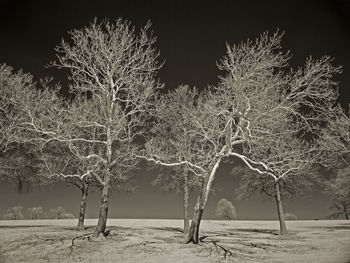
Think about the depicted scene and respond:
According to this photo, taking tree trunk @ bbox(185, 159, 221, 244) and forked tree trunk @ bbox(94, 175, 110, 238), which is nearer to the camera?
tree trunk @ bbox(185, 159, 221, 244)

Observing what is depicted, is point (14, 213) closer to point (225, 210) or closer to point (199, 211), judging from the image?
point (225, 210)

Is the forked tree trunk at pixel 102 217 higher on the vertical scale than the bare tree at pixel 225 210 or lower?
lower

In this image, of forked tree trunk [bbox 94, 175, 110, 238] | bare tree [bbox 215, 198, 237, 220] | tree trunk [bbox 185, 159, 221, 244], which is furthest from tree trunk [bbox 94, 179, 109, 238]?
bare tree [bbox 215, 198, 237, 220]

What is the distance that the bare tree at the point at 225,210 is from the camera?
288 ft

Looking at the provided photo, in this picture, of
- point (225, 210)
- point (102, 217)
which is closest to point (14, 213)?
point (225, 210)

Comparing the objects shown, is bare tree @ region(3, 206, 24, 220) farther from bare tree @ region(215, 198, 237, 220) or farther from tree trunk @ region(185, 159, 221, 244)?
tree trunk @ region(185, 159, 221, 244)

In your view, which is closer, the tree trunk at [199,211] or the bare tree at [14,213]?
the tree trunk at [199,211]

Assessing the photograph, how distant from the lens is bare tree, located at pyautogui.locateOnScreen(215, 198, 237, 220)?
87.9m

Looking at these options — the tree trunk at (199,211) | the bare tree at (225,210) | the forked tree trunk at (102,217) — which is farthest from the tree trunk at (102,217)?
the bare tree at (225,210)

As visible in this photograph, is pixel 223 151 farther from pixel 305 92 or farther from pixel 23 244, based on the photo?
pixel 23 244

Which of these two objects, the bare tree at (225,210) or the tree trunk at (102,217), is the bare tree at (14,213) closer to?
the bare tree at (225,210)

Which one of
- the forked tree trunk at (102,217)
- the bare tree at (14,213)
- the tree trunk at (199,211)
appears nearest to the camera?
the tree trunk at (199,211)

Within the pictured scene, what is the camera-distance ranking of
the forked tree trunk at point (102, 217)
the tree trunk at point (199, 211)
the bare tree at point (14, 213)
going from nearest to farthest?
the tree trunk at point (199, 211) → the forked tree trunk at point (102, 217) → the bare tree at point (14, 213)

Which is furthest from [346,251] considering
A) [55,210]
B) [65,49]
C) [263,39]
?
[55,210]
